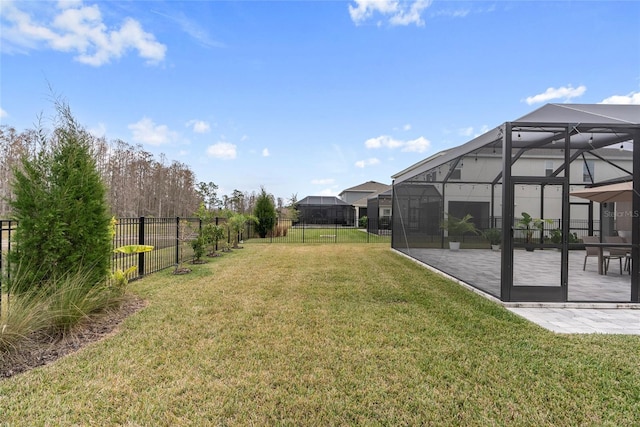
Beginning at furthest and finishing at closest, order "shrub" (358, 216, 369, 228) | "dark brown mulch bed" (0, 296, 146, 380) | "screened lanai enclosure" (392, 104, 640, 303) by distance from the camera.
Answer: "shrub" (358, 216, 369, 228) < "screened lanai enclosure" (392, 104, 640, 303) < "dark brown mulch bed" (0, 296, 146, 380)

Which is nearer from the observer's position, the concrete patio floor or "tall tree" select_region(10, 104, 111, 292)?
"tall tree" select_region(10, 104, 111, 292)

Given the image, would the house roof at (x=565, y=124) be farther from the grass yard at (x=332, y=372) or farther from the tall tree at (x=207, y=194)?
the tall tree at (x=207, y=194)

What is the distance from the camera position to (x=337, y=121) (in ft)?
49.6

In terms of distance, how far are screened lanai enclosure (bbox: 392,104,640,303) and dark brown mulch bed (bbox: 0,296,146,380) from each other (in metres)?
5.78

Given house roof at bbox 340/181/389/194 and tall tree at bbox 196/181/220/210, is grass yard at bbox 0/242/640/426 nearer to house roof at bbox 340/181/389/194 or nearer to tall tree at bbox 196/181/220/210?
tall tree at bbox 196/181/220/210

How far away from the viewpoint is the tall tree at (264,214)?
16188 millimetres

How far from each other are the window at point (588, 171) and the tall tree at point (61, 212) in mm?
11421

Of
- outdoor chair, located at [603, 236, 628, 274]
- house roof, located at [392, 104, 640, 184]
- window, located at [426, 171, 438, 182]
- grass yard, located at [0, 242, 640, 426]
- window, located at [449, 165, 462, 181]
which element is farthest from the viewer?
window, located at [426, 171, 438, 182]

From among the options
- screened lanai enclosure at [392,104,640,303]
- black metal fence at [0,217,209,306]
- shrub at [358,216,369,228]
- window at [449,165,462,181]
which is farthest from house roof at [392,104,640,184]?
shrub at [358,216,369,228]

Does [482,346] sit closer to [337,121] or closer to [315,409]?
[315,409]

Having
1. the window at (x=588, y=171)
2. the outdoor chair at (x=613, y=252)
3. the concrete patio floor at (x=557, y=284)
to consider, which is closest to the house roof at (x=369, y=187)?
the window at (x=588, y=171)

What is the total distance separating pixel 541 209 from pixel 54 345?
7.59m

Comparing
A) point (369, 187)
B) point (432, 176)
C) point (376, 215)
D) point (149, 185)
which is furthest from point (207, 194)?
point (369, 187)

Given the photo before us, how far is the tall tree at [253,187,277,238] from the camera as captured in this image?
16188mm
